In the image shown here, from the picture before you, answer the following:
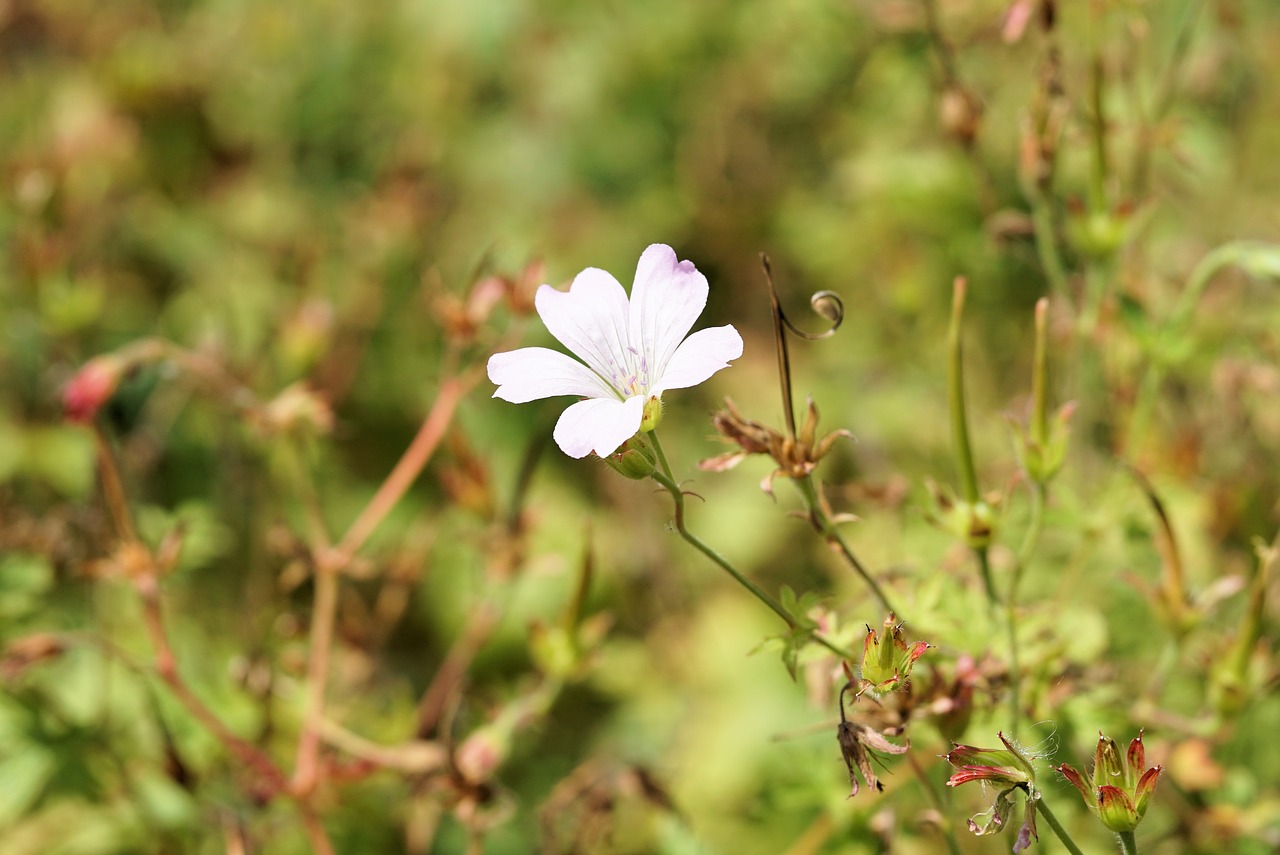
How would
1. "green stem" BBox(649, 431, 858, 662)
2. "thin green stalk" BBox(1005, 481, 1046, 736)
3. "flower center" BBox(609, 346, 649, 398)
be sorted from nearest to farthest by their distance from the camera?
"green stem" BBox(649, 431, 858, 662), "flower center" BBox(609, 346, 649, 398), "thin green stalk" BBox(1005, 481, 1046, 736)

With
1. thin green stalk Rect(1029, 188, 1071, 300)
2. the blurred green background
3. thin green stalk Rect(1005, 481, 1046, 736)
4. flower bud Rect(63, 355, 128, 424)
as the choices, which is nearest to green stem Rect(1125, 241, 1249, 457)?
the blurred green background

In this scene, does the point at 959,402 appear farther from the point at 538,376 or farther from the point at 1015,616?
the point at 538,376

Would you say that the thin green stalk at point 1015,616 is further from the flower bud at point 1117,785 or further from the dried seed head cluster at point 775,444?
the dried seed head cluster at point 775,444

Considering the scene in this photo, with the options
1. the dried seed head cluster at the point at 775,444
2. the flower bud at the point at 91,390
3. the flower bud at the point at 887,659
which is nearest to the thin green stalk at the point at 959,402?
the dried seed head cluster at the point at 775,444

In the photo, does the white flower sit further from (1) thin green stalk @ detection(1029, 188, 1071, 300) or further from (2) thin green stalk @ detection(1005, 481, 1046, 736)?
(1) thin green stalk @ detection(1029, 188, 1071, 300)

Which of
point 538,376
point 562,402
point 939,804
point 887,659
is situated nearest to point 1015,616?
point 939,804
